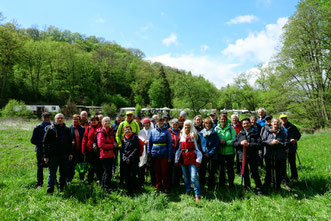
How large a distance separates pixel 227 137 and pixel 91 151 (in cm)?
410

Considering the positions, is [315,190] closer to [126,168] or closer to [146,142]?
[146,142]

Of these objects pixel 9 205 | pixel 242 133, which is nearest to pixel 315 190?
pixel 242 133

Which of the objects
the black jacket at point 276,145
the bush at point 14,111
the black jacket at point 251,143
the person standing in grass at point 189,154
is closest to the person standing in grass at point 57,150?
the person standing in grass at point 189,154

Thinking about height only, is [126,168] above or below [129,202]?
above

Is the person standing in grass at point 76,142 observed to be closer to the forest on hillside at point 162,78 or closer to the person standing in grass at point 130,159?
the person standing in grass at point 130,159

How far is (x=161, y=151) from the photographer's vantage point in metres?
4.93

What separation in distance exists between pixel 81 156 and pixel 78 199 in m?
1.70

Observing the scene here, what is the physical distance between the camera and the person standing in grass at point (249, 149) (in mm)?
4723

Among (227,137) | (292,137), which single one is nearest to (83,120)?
(227,137)

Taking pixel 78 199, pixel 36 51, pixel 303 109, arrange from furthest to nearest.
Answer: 1. pixel 36 51
2. pixel 303 109
3. pixel 78 199

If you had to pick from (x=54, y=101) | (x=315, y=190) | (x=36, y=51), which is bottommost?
(x=315, y=190)

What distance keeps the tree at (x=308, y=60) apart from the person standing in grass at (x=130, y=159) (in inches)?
804

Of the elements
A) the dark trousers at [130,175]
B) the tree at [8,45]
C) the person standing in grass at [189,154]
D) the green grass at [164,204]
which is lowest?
the green grass at [164,204]

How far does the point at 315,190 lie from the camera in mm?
4832
